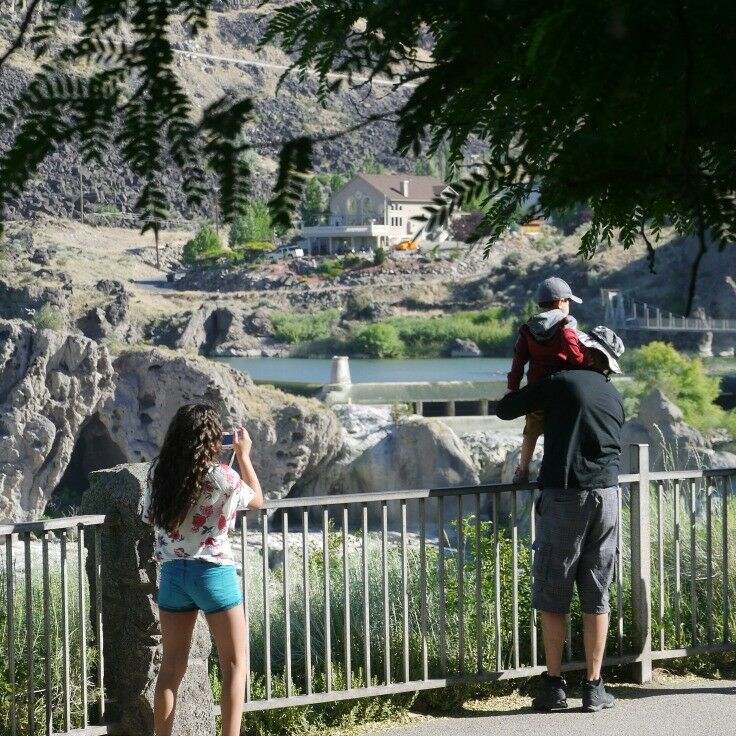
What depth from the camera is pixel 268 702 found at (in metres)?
3.99

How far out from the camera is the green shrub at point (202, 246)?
76.8 m

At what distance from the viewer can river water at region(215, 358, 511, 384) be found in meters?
65.2

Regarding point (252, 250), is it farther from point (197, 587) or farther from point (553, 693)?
point (197, 587)

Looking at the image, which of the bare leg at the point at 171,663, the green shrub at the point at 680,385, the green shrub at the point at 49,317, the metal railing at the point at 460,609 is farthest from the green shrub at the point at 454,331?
the bare leg at the point at 171,663

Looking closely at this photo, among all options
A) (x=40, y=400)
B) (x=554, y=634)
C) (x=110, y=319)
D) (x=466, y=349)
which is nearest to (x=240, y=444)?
(x=554, y=634)

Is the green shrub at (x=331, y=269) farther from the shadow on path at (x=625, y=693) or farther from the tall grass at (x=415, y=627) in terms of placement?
the shadow on path at (x=625, y=693)

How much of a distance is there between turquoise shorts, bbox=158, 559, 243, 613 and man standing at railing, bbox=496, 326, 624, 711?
3.72 ft

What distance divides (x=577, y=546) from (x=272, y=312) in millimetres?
75385

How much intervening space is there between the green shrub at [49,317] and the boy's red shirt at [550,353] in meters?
39.8

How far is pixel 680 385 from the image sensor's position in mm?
42281

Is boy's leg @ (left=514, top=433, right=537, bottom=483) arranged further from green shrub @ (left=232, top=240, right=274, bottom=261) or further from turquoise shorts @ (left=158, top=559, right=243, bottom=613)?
green shrub @ (left=232, top=240, right=274, bottom=261)

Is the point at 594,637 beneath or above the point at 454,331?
beneath

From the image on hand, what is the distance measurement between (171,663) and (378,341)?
74101mm

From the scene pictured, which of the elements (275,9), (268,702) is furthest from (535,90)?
(268,702)
